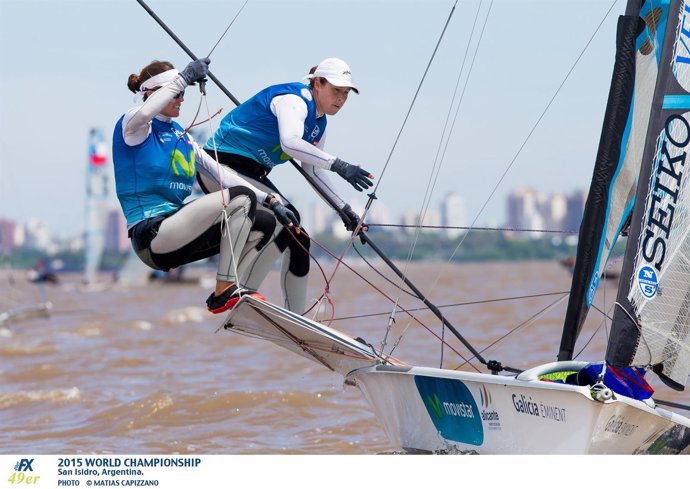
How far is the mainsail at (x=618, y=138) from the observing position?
4.85 meters

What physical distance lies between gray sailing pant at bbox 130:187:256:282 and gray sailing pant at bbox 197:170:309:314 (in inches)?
3.6

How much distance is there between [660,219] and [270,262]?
179 cm

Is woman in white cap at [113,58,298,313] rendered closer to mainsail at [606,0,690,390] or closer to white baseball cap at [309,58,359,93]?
white baseball cap at [309,58,359,93]

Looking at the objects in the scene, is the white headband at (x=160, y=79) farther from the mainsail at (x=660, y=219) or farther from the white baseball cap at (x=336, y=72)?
the mainsail at (x=660, y=219)

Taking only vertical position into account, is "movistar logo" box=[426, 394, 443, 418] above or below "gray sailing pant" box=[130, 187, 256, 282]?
below

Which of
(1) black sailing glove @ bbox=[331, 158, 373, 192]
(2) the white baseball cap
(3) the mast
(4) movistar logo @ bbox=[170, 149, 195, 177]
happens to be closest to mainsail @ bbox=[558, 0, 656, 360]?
(1) black sailing glove @ bbox=[331, 158, 373, 192]

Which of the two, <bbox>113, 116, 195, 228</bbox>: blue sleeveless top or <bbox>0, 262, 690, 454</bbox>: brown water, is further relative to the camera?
<bbox>0, 262, 690, 454</bbox>: brown water

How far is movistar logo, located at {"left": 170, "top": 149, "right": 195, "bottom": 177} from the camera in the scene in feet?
15.8

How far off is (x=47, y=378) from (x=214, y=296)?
615 cm

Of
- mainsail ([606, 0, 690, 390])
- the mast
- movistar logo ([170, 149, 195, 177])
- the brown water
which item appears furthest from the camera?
the mast
